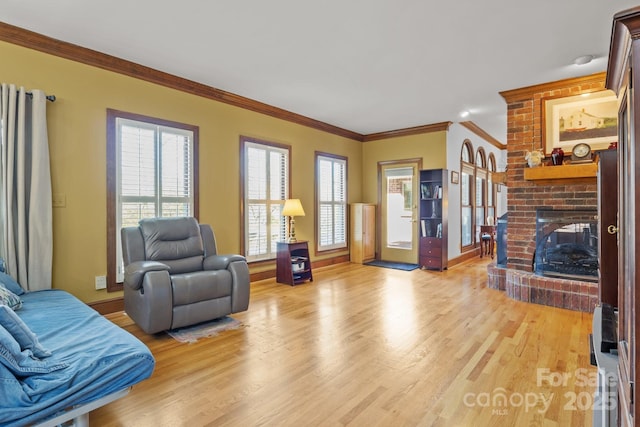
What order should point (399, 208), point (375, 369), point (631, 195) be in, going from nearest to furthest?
point (631, 195) < point (375, 369) < point (399, 208)

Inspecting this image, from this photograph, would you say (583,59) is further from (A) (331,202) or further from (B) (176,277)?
(B) (176,277)

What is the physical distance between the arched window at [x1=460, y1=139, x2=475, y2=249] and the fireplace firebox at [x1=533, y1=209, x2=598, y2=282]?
263cm

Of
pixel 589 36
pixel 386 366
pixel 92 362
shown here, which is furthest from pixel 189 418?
pixel 589 36

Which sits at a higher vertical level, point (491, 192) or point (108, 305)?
point (491, 192)

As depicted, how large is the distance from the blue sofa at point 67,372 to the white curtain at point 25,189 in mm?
1180

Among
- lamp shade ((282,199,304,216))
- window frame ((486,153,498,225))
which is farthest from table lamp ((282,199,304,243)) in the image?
window frame ((486,153,498,225))

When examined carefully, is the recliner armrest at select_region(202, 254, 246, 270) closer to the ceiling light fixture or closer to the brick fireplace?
the brick fireplace

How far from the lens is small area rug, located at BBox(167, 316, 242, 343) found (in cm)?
286

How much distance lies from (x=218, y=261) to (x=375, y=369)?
184 cm

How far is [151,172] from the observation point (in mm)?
3762

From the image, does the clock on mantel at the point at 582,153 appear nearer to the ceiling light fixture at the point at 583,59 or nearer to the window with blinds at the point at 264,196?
the ceiling light fixture at the point at 583,59

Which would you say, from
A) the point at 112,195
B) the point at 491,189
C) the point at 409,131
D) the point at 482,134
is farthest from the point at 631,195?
the point at 491,189

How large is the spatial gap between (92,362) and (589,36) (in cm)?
436

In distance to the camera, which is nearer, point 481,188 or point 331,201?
point 331,201
